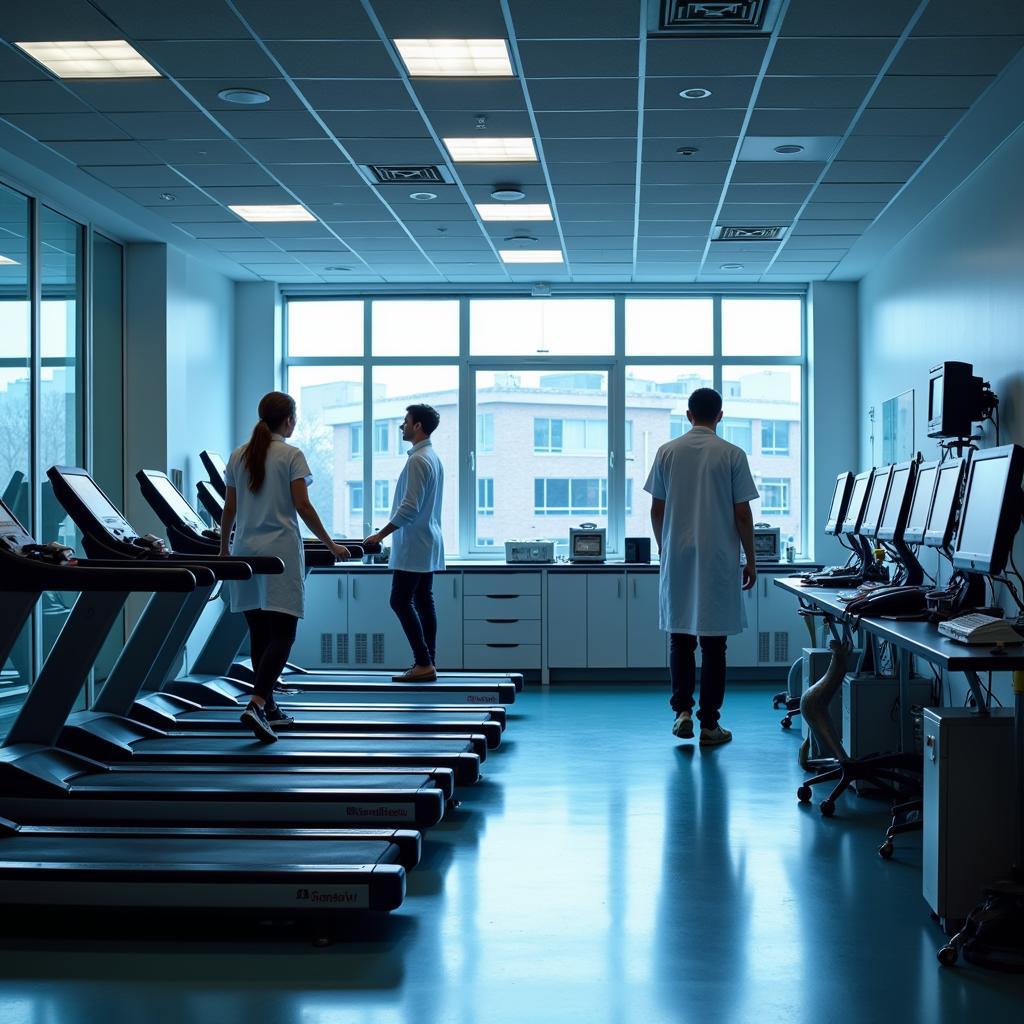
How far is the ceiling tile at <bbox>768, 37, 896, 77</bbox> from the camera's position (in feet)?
13.8

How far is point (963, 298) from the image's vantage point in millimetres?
5961

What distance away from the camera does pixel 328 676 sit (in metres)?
6.98

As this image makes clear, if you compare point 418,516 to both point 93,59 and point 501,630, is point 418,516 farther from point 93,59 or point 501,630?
point 93,59

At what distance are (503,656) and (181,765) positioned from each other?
4001 mm

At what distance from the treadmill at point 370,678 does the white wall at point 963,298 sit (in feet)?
8.23

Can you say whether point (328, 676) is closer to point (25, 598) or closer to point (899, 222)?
point (25, 598)

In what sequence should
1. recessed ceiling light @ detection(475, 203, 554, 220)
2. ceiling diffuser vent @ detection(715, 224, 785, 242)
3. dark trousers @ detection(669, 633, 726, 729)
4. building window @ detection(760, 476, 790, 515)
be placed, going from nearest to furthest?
dark trousers @ detection(669, 633, 726, 729), recessed ceiling light @ detection(475, 203, 554, 220), ceiling diffuser vent @ detection(715, 224, 785, 242), building window @ detection(760, 476, 790, 515)

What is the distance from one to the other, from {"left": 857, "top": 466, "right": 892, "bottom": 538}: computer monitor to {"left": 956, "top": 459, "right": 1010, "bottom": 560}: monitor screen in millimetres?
1398

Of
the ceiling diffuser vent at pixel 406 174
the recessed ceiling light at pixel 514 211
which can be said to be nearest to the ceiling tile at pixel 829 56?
the ceiling diffuser vent at pixel 406 174

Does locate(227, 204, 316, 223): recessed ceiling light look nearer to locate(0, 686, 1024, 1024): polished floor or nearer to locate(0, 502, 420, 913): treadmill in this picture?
locate(0, 502, 420, 913): treadmill

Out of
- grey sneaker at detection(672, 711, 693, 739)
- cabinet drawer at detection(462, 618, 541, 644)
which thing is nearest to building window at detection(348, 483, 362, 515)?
cabinet drawer at detection(462, 618, 541, 644)

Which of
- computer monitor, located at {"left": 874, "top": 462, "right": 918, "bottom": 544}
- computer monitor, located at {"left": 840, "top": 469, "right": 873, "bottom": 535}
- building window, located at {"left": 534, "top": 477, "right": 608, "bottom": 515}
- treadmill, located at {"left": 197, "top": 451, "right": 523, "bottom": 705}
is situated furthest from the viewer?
building window, located at {"left": 534, "top": 477, "right": 608, "bottom": 515}

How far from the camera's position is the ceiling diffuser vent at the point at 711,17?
3.91 metres

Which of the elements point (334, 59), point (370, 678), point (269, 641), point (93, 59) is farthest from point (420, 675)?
point (93, 59)
